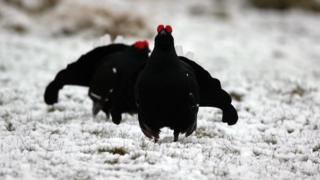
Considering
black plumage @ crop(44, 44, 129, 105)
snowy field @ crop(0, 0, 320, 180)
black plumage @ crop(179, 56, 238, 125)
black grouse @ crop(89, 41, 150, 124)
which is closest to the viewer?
snowy field @ crop(0, 0, 320, 180)

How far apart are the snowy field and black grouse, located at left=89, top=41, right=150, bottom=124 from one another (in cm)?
20

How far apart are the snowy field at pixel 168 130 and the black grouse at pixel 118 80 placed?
0.66 ft

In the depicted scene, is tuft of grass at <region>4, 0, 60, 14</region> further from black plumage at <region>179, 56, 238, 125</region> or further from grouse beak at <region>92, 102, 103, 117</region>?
black plumage at <region>179, 56, 238, 125</region>

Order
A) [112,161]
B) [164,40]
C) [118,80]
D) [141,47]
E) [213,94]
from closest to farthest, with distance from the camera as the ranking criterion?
[112,161] → [164,40] → [213,94] → [118,80] → [141,47]

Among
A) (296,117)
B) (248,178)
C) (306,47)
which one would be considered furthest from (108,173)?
(306,47)

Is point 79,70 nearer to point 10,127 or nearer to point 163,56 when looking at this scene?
point 10,127

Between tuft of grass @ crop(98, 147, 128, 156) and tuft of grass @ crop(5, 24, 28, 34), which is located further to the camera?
tuft of grass @ crop(5, 24, 28, 34)

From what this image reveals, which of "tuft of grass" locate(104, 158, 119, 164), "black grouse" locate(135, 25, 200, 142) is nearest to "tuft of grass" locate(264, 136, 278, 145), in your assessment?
"black grouse" locate(135, 25, 200, 142)

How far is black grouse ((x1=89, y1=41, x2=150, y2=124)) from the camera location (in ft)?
21.3

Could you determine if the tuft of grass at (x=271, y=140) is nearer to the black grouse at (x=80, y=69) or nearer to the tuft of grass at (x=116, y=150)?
the tuft of grass at (x=116, y=150)

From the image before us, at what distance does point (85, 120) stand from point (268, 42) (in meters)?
10.3

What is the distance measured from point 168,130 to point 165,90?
132cm

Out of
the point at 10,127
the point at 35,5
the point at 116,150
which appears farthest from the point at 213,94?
the point at 35,5

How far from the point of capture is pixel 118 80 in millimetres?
6598
